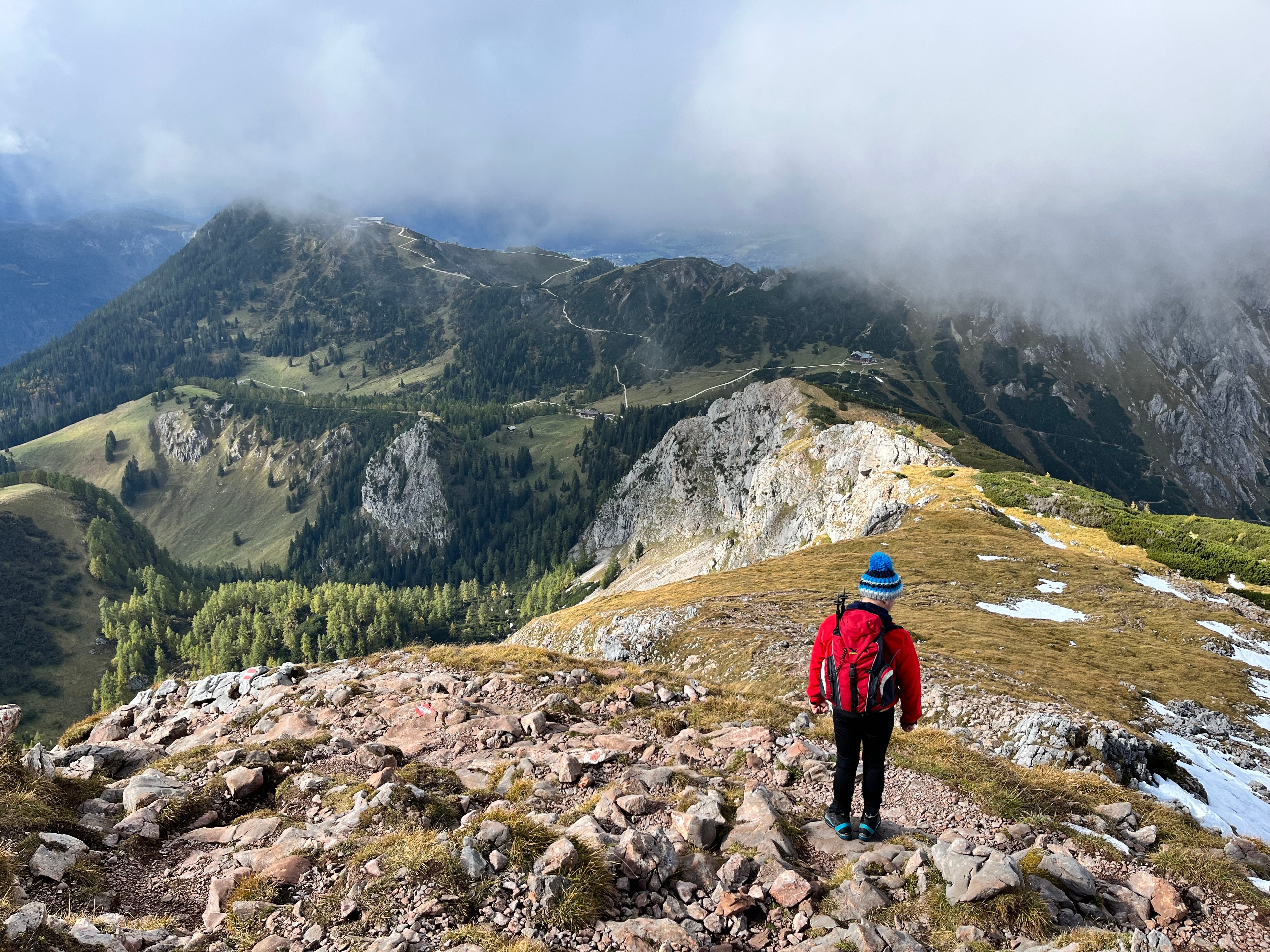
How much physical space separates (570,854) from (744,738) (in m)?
8.66

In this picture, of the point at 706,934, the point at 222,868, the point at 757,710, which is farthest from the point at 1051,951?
the point at 222,868

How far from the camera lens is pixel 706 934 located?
9688 millimetres

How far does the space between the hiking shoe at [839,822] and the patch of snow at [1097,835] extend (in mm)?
5014

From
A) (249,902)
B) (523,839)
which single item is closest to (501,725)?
(523,839)

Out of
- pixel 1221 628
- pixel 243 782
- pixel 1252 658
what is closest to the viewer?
pixel 243 782

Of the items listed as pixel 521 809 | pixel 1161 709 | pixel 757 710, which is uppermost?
pixel 521 809

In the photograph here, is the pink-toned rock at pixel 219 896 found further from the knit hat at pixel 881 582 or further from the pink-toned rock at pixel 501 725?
the knit hat at pixel 881 582

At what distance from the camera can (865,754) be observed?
1231 centimetres

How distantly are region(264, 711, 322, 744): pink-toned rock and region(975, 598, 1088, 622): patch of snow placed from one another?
148ft

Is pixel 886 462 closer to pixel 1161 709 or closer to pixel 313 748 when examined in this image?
pixel 1161 709

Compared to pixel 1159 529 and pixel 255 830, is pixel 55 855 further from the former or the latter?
pixel 1159 529

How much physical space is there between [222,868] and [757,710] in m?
15.2

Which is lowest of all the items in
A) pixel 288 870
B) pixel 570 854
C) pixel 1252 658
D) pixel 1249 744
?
pixel 1249 744

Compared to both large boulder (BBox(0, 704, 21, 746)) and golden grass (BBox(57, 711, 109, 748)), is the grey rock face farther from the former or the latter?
golden grass (BBox(57, 711, 109, 748))
